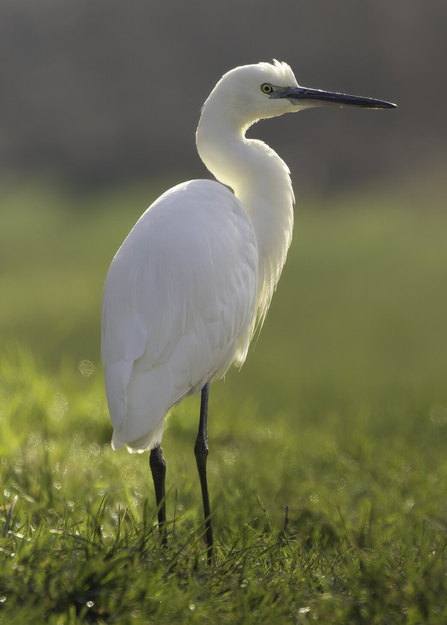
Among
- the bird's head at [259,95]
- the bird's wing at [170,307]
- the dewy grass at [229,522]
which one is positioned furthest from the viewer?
the bird's head at [259,95]

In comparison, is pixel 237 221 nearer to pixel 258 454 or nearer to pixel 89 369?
pixel 258 454

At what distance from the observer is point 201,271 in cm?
202

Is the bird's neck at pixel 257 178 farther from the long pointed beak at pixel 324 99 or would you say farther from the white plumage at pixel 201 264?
the long pointed beak at pixel 324 99

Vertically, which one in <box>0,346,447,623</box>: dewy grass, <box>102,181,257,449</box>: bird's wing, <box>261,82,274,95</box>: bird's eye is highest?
<box>261,82,274,95</box>: bird's eye

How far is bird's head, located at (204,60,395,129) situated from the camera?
2.43 metres

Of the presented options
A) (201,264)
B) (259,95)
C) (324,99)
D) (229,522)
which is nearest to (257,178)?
(259,95)

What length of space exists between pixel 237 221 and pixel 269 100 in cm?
59

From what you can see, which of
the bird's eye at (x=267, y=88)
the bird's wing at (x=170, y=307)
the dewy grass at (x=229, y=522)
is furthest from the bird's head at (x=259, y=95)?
the dewy grass at (x=229, y=522)

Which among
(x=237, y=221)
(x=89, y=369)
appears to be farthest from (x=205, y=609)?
(x=89, y=369)

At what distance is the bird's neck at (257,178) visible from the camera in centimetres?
244

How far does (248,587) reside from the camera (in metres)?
1.52

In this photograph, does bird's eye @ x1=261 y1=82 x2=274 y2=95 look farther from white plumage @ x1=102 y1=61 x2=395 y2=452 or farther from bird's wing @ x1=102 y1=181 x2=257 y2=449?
bird's wing @ x1=102 y1=181 x2=257 y2=449

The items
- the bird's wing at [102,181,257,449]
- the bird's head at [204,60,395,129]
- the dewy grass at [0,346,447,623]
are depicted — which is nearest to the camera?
the dewy grass at [0,346,447,623]

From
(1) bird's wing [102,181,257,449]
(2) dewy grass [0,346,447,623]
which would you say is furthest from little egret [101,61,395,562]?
(2) dewy grass [0,346,447,623]
